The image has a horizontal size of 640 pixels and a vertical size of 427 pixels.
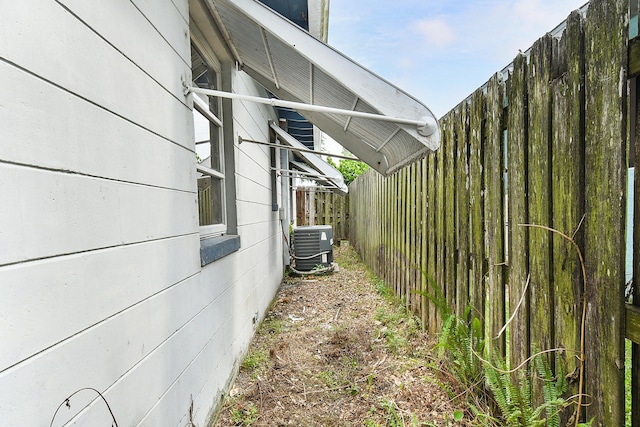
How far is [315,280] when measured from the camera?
6.35m

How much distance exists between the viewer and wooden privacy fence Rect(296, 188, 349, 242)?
1112 cm

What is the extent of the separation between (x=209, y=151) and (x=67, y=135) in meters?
1.76

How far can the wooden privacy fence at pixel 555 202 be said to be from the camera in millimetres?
1158

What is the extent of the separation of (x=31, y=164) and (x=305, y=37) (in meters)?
1.89

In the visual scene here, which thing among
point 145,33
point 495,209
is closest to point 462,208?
point 495,209

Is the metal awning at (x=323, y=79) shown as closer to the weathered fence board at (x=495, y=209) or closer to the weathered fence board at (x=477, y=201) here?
the weathered fence board at (x=477, y=201)

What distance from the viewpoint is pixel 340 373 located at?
2719 mm

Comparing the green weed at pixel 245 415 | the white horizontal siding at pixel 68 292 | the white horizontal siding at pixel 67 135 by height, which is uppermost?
the white horizontal siding at pixel 67 135

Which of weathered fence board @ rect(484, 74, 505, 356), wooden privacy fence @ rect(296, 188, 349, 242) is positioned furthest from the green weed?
wooden privacy fence @ rect(296, 188, 349, 242)

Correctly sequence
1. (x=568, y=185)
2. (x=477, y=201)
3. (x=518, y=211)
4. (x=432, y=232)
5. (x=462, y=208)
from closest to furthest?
1. (x=568, y=185)
2. (x=518, y=211)
3. (x=477, y=201)
4. (x=462, y=208)
5. (x=432, y=232)

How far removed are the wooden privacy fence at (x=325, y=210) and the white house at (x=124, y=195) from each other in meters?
8.34

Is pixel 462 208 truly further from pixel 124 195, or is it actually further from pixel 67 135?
pixel 67 135

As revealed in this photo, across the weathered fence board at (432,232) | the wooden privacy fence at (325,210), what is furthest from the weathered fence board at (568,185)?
the wooden privacy fence at (325,210)

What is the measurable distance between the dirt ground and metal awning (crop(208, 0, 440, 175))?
1.74 meters
